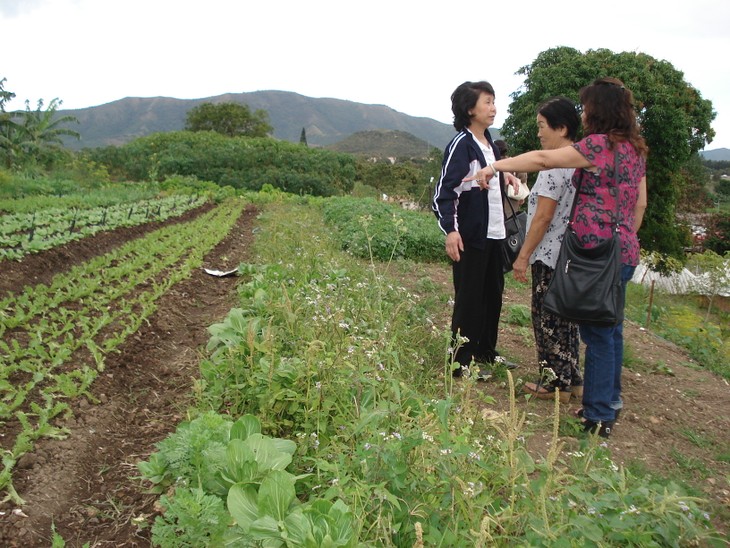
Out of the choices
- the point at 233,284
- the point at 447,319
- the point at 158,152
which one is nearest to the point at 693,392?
the point at 447,319

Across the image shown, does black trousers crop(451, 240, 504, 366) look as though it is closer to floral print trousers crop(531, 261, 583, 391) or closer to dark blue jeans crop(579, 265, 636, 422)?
floral print trousers crop(531, 261, 583, 391)

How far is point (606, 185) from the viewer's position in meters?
2.94

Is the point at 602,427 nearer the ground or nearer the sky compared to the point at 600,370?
nearer the ground

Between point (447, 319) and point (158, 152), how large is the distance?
23.6 meters

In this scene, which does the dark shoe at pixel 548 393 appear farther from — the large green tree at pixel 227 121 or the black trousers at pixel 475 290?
the large green tree at pixel 227 121

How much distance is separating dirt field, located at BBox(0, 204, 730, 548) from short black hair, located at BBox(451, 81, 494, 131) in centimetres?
175

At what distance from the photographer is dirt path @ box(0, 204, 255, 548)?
2252 millimetres

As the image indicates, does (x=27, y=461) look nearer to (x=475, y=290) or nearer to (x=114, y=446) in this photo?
(x=114, y=446)

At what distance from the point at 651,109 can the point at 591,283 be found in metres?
19.5

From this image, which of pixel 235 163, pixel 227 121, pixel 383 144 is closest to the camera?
pixel 235 163

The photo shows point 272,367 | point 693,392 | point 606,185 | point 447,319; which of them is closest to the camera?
point 272,367

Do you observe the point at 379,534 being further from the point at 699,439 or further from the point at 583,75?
the point at 583,75

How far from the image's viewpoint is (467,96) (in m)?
3.53

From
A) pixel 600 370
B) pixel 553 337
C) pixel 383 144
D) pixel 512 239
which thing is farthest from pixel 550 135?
pixel 383 144
